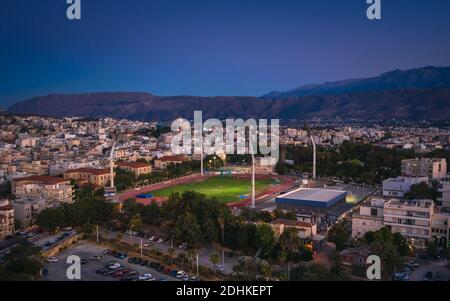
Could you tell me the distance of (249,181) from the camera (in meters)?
26.9

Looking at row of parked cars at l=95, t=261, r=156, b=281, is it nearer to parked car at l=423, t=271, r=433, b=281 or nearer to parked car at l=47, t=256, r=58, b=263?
parked car at l=47, t=256, r=58, b=263

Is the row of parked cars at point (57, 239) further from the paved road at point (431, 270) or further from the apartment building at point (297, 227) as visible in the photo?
the paved road at point (431, 270)

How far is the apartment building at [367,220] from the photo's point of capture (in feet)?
44.1

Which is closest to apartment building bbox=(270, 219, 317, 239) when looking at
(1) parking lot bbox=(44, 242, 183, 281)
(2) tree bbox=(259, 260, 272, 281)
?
(2) tree bbox=(259, 260, 272, 281)

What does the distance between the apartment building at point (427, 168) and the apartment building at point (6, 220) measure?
17.5 m

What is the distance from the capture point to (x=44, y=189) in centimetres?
1858

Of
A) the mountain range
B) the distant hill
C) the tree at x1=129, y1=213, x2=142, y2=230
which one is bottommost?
the tree at x1=129, y1=213, x2=142, y2=230

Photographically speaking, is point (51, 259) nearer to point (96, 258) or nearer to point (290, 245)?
point (96, 258)

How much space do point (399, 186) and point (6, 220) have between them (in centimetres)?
1464

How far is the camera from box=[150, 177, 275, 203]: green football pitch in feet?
72.2

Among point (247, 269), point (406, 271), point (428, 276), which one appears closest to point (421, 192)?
point (406, 271)

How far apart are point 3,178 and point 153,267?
14586 millimetres

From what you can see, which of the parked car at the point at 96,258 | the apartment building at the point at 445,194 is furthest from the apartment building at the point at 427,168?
the parked car at the point at 96,258

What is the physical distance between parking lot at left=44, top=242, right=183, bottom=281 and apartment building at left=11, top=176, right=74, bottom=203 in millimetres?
5401
